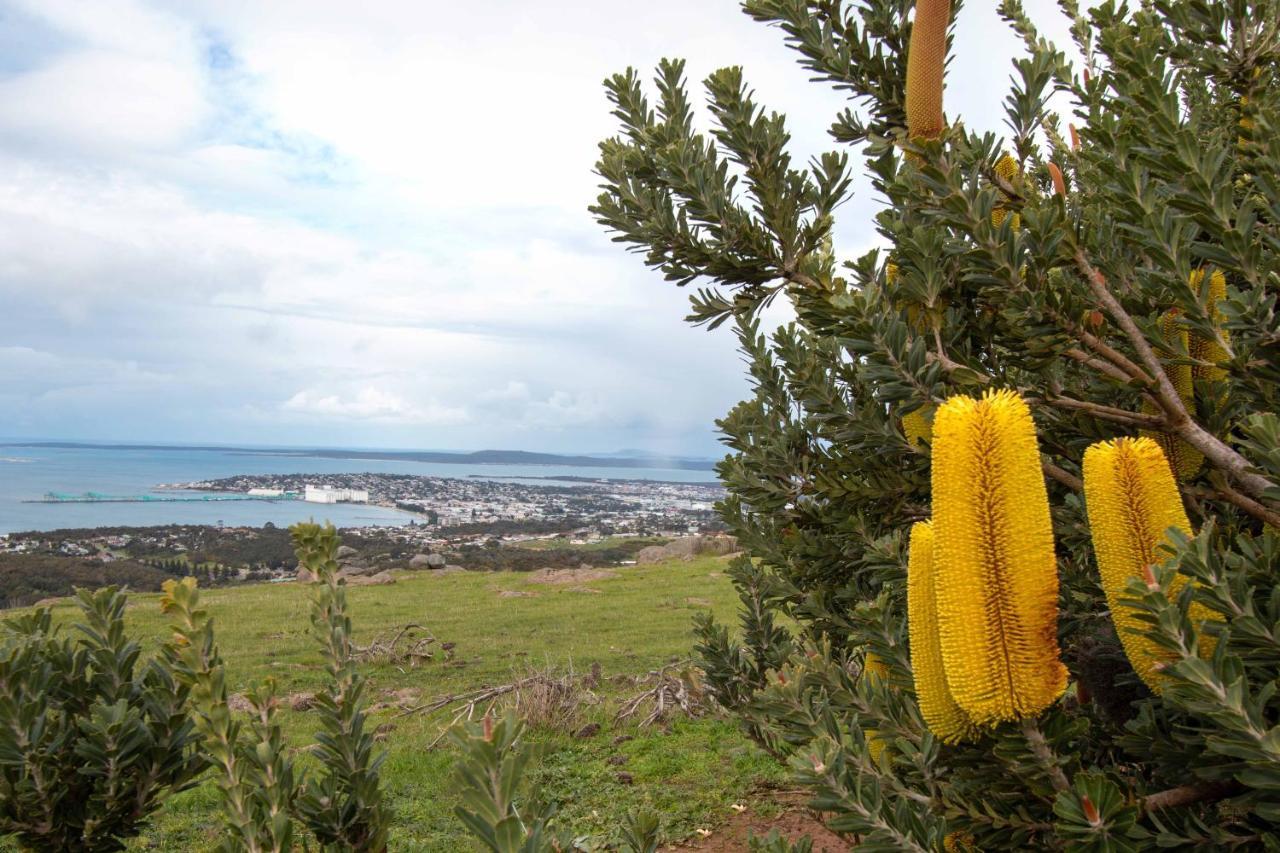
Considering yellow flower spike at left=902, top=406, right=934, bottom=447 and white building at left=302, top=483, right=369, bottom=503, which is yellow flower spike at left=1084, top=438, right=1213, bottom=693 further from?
white building at left=302, top=483, right=369, bottom=503

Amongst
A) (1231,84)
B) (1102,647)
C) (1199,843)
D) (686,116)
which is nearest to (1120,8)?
(1231,84)

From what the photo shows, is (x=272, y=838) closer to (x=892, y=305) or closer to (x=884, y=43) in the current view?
(x=892, y=305)

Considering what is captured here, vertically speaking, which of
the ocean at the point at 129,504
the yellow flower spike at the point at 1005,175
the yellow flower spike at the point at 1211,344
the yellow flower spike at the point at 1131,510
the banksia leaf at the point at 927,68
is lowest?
the ocean at the point at 129,504

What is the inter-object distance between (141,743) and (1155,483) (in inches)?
91.6

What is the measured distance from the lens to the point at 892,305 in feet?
7.52

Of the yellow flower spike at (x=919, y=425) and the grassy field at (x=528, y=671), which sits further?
the grassy field at (x=528, y=671)

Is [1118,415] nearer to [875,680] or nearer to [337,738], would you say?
[875,680]

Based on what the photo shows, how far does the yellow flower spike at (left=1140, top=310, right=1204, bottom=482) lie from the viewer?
6.50 ft

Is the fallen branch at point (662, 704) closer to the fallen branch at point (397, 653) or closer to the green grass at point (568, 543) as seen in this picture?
the fallen branch at point (397, 653)

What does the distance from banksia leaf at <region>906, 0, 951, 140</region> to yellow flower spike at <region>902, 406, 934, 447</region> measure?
0.77m

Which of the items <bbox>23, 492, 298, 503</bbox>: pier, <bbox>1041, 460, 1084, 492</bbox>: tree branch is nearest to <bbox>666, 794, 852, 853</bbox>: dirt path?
<bbox>1041, 460, 1084, 492</bbox>: tree branch

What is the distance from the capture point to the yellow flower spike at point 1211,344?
1.99 meters

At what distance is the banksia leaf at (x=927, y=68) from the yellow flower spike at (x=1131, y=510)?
1.20 metres

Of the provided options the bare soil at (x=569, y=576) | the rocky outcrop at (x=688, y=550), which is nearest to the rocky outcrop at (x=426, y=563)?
the bare soil at (x=569, y=576)
